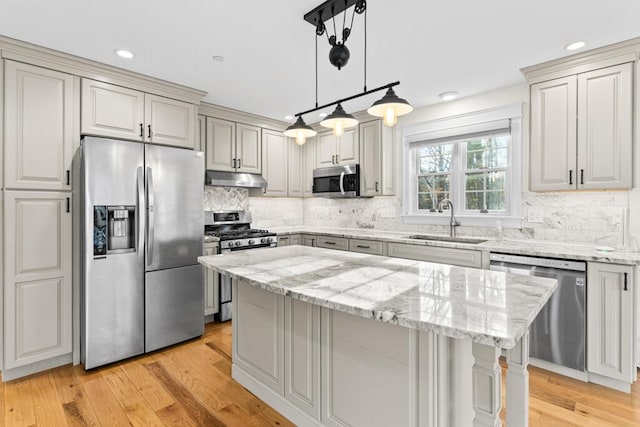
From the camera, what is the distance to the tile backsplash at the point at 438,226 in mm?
2715

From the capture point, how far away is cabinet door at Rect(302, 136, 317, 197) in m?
4.86

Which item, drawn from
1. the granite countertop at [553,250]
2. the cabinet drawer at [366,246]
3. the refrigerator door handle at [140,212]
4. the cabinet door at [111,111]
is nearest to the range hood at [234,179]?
the cabinet door at [111,111]

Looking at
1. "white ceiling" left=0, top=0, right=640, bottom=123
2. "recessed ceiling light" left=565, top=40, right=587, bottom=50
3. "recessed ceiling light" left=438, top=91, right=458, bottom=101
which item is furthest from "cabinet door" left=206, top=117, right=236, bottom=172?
"recessed ceiling light" left=565, top=40, right=587, bottom=50

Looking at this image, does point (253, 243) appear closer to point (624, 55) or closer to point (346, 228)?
point (346, 228)

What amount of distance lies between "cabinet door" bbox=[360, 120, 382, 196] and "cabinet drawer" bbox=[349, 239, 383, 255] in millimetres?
696

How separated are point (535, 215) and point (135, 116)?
3913 mm

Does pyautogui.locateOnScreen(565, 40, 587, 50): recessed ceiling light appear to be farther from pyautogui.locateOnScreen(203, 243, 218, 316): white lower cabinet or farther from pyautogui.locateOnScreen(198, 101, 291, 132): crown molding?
pyautogui.locateOnScreen(203, 243, 218, 316): white lower cabinet

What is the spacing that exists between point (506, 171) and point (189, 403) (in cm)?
351

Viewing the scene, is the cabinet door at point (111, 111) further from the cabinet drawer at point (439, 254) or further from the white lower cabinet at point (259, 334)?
the cabinet drawer at point (439, 254)

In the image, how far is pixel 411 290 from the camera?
1426mm

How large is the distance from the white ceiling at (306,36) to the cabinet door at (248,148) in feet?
3.34

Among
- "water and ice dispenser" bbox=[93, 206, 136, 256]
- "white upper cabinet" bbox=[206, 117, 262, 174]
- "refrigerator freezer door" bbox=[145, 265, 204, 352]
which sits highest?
"white upper cabinet" bbox=[206, 117, 262, 174]

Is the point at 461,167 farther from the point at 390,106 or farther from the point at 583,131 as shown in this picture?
the point at 390,106

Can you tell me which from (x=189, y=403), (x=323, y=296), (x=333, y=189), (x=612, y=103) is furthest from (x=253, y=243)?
(x=612, y=103)
